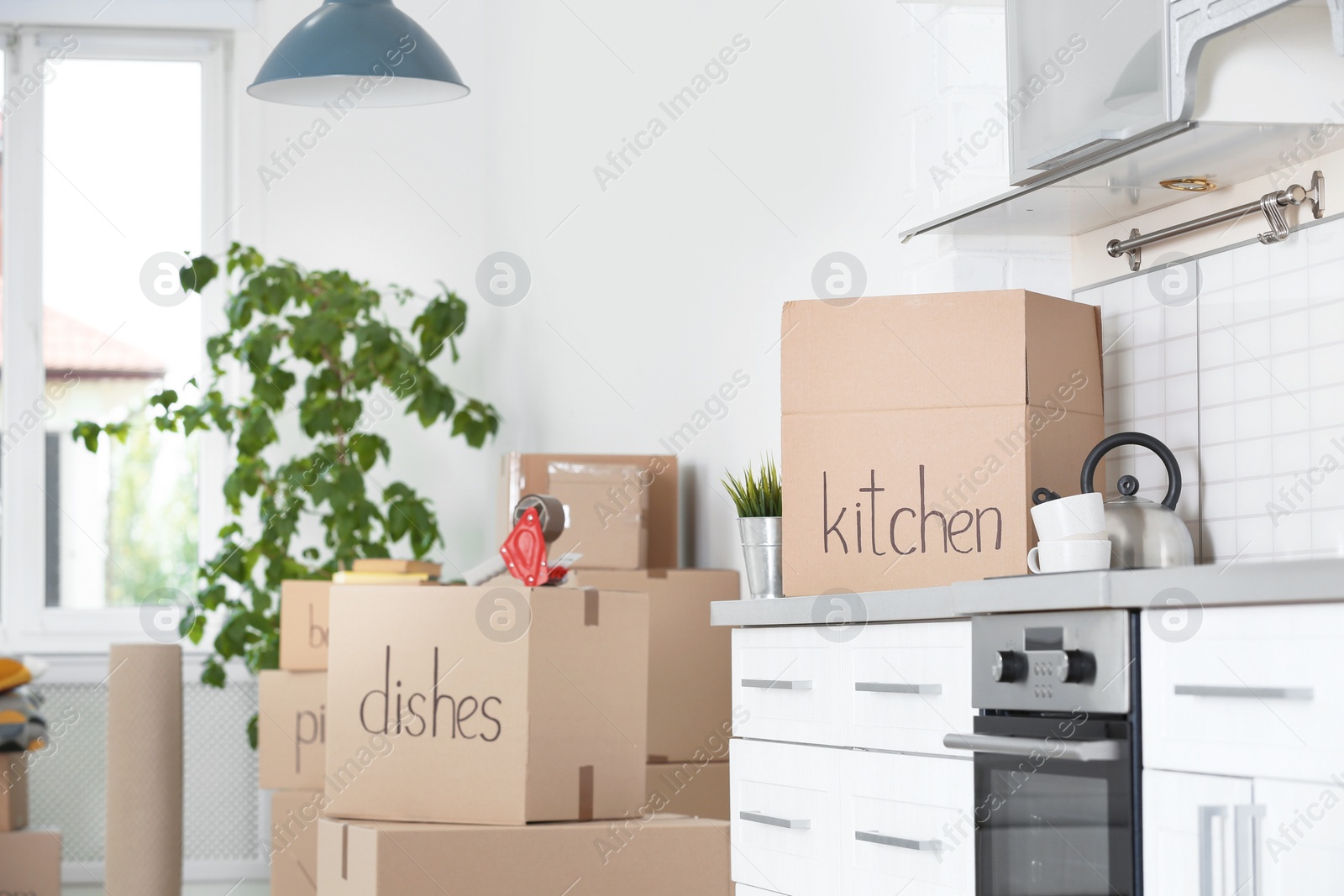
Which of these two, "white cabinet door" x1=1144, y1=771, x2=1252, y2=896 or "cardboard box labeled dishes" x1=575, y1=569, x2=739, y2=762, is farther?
"cardboard box labeled dishes" x1=575, y1=569, x2=739, y2=762

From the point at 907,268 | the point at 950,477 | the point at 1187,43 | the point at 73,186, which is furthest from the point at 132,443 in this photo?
the point at 1187,43

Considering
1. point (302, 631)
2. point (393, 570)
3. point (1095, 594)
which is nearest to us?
point (1095, 594)

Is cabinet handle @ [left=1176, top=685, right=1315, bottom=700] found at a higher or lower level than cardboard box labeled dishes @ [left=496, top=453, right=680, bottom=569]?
lower

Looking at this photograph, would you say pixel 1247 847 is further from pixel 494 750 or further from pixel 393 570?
pixel 393 570

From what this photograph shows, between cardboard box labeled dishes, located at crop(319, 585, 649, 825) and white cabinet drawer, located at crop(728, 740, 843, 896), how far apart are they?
0.21 meters

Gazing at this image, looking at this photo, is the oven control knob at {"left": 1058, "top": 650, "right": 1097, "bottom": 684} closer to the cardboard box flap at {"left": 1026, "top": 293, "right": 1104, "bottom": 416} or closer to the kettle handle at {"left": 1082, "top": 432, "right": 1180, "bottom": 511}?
the kettle handle at {"left": 1082, "top": 432, "right": 1180, "bottom": 511}

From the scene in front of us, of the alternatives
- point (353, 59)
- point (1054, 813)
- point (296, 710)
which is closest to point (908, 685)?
point (1054, 813)

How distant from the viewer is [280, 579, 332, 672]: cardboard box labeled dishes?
10.9 feet

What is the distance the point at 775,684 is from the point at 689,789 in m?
0.80

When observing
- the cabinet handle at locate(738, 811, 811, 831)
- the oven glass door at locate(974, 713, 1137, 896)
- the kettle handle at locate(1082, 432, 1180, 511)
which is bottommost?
the cabinet handle at locate(738, 811, 811, 831)

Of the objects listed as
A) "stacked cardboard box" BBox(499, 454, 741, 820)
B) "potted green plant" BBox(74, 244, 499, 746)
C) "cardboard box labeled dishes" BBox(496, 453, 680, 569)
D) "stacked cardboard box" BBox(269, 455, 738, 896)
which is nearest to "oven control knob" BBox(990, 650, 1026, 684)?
"stacked cardboard box" BBox(269, 455, 738, 896)

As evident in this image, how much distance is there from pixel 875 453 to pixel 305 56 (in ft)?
4.84

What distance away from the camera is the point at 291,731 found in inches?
132

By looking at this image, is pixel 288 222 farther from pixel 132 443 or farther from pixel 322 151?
pixel 132 443
